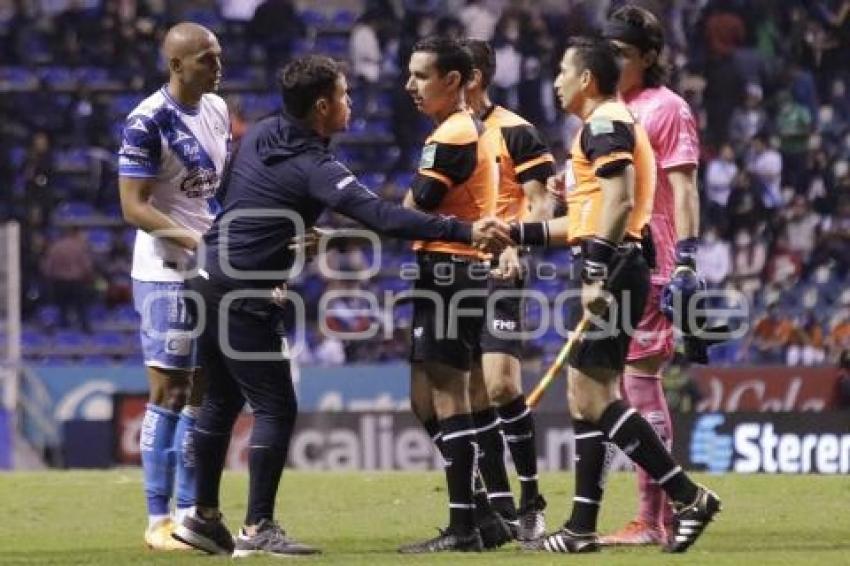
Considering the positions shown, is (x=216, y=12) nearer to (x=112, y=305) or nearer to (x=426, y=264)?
(x=112, y=305)

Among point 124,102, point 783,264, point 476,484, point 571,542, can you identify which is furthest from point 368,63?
point 571,542

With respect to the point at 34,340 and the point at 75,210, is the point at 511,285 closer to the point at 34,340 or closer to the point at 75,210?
the point at 34,340

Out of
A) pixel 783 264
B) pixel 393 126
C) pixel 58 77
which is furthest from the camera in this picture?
pixel 58 77

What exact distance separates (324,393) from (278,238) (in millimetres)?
12555

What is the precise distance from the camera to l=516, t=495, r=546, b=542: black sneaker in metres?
11.6

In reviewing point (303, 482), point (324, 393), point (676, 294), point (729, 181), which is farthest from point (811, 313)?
point (676, 294)

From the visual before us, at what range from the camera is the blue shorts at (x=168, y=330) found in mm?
11398

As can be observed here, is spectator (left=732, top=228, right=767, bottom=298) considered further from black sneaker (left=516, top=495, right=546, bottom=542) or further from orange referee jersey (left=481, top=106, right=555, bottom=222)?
black sneaker (left=516, top=495, right=546, bottom=542)

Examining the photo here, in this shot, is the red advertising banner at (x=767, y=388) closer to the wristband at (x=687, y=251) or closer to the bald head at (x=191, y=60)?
the wristband at (x=687, y=251)

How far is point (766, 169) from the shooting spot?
2748cm

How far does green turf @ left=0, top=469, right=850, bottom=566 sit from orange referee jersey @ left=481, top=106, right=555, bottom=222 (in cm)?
183

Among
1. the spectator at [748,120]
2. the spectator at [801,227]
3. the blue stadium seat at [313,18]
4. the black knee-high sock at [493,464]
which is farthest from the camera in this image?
the blue stadium seat at [313,18]

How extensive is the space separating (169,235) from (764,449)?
8604 mm

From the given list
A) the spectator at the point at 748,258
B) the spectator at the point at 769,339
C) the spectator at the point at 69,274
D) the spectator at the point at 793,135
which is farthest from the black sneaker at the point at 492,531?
the spectator at the point at 793,135
